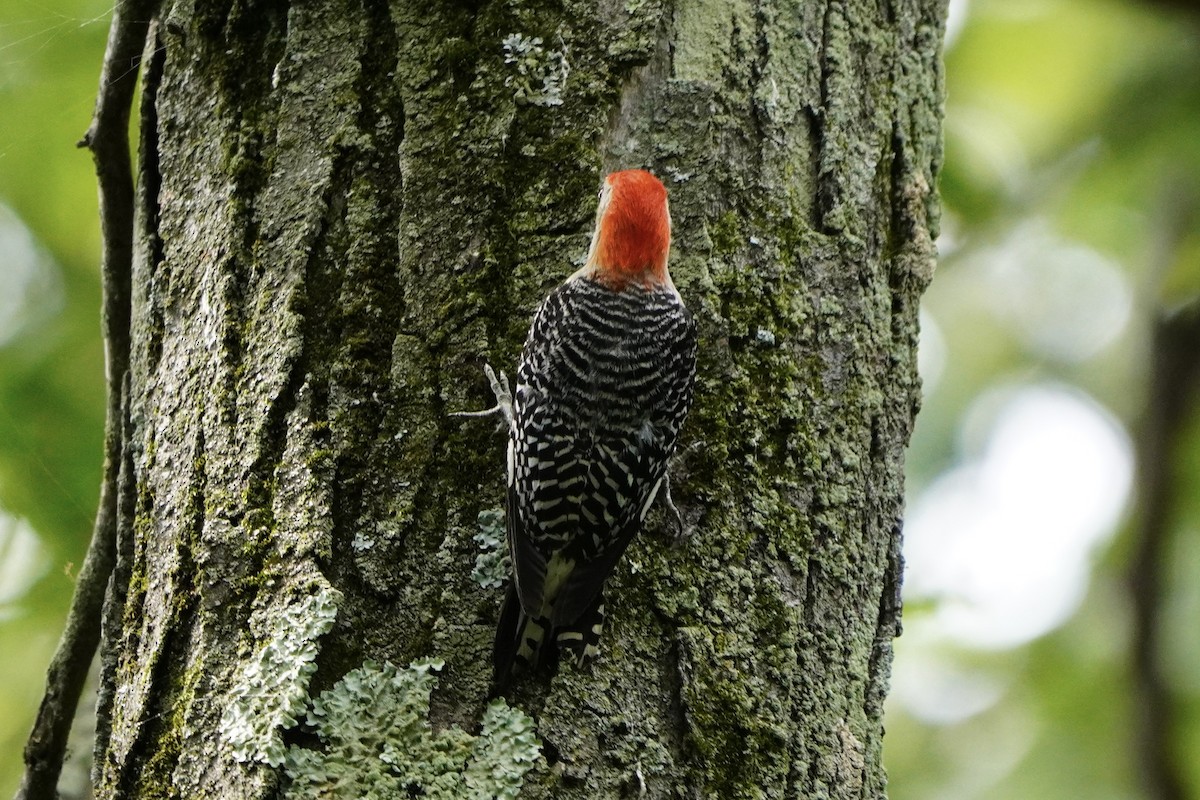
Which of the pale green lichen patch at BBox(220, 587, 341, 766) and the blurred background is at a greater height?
the blurred background

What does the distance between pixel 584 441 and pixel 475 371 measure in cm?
51

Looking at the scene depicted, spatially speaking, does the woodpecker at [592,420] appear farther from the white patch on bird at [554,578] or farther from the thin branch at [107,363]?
the thin branch at [107,363]

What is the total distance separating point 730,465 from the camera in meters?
2.86

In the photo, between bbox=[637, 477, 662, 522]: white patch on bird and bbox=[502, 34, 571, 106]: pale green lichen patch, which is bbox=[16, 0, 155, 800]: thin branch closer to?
bbox=[502, 34, 571, 106]: pale green lichen patch

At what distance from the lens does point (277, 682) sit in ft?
8.07

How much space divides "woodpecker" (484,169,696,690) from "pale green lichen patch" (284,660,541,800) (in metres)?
A: 0.15

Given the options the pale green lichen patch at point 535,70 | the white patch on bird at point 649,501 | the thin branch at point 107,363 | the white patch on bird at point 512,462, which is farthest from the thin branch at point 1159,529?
the thin branch at point 107,363

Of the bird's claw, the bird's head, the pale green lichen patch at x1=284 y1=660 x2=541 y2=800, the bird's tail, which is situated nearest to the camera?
the pale green lichen patch at x1=284 y1=660 x2=541 y2=800

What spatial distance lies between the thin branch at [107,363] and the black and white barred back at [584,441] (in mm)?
1202

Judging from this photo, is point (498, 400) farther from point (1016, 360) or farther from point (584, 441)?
point (1016, 360)

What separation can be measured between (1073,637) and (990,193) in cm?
358

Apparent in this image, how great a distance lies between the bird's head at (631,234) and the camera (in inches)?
120

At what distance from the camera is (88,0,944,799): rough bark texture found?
256 centimetres

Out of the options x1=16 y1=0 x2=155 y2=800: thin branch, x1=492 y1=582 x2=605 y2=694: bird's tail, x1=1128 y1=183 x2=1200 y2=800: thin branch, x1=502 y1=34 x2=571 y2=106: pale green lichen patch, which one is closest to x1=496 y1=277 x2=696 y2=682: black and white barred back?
x1=492 y1=582 x2=605 y2=694: bird's tail
